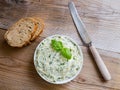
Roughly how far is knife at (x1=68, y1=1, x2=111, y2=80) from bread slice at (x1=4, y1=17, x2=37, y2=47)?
8.0 inches

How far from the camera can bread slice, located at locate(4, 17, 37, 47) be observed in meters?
1.27

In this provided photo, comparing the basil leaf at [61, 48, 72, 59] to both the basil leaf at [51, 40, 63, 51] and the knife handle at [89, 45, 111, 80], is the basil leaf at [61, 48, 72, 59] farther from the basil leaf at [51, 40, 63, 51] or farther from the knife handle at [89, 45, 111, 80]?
the knife handle at [89, 45, 111, 80]

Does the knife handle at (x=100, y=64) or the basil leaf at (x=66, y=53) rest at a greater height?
the basil leaf at (x=66, y=53)

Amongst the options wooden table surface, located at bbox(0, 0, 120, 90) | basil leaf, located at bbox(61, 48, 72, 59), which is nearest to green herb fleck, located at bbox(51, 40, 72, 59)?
basil leaf, located at bbox(61, 48, 72, 59)

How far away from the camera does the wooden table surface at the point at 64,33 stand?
1204 millimetres

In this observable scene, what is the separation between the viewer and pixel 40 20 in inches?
52.0

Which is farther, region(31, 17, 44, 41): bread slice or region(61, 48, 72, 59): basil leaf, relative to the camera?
region(31, 17, 44, 41): bread slice

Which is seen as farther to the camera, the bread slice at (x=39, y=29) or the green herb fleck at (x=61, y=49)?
the bread slice at (x=39, y=29)

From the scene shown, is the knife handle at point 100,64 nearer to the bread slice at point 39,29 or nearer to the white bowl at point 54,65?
the white bowl at point 54,65

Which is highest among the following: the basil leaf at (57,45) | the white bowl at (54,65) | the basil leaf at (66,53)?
the basil leaf at (57,45)

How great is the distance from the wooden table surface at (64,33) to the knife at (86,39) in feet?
0.08

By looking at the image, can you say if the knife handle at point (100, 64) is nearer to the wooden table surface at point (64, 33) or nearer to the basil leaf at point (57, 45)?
the wooden table surface at point (64, 33)

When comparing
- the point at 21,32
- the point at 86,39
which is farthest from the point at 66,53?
the point at 21,32

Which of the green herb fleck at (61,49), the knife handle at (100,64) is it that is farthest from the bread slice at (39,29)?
the knife handle at (100,64)
